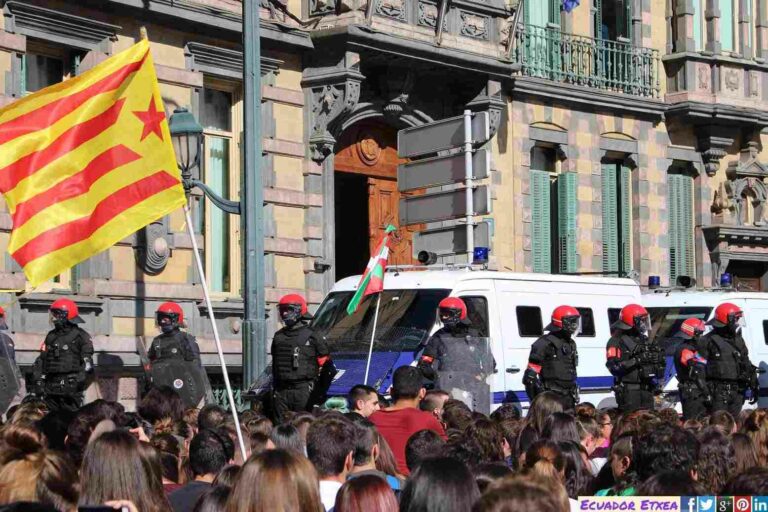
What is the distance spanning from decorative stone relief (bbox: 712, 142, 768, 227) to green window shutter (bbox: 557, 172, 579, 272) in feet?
12.5

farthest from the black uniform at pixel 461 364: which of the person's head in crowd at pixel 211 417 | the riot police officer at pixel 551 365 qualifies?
the person's head in crowd at pixel 211 417

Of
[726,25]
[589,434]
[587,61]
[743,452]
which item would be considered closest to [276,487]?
[743,452]

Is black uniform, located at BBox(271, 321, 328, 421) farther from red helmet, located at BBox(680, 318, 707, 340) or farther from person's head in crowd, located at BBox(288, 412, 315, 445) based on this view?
red helmet, located at BBox(680, 318, 707, 340)

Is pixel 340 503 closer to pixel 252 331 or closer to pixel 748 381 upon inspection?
pixel 252 331

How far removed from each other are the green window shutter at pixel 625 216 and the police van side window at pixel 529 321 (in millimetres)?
10269

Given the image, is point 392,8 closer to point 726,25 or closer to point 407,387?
point 726,25

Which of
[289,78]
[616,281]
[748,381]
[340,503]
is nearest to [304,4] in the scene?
[289,78]

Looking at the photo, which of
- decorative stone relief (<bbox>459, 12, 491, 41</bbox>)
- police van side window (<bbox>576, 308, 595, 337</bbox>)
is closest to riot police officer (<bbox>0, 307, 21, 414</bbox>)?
police van side window (<bbox>576, 308, 595, 337</bbox>)

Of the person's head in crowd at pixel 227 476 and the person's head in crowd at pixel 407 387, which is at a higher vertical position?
the person's head in crowd at pixel 407 387

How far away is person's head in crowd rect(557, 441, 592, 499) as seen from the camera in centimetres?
851

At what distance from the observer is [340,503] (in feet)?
21.2

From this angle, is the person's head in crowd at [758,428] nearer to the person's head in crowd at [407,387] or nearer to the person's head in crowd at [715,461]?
the person's head in crowd at [715,461]

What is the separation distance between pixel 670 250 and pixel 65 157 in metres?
20.0

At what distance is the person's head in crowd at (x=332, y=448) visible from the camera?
8.02 m
